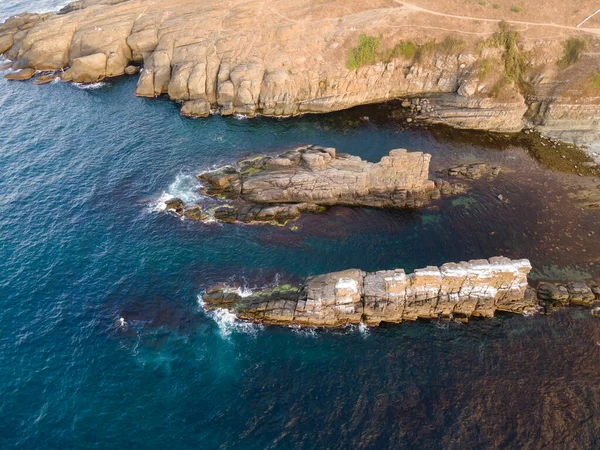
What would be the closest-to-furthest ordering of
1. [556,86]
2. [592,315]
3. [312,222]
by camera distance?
[592,315]
[312,222]
[556,86]

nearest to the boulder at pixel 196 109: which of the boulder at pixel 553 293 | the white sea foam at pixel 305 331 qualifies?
the white sea foam at pixel 305 331

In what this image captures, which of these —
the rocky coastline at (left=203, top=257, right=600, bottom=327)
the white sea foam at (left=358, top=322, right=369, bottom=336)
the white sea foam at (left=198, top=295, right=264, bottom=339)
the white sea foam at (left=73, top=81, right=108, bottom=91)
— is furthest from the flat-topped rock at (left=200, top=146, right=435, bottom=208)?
the white sea foam at (left=73, top=81, right=108, bottom=91)

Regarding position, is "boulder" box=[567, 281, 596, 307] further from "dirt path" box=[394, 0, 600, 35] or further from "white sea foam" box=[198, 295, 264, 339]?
"dirt path" box=[394, 0, 600, 35]

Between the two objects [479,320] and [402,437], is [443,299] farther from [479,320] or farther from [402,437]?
[402,437]

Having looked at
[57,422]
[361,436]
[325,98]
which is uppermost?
[325,98]

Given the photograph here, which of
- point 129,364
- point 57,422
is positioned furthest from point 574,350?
point 57,422
